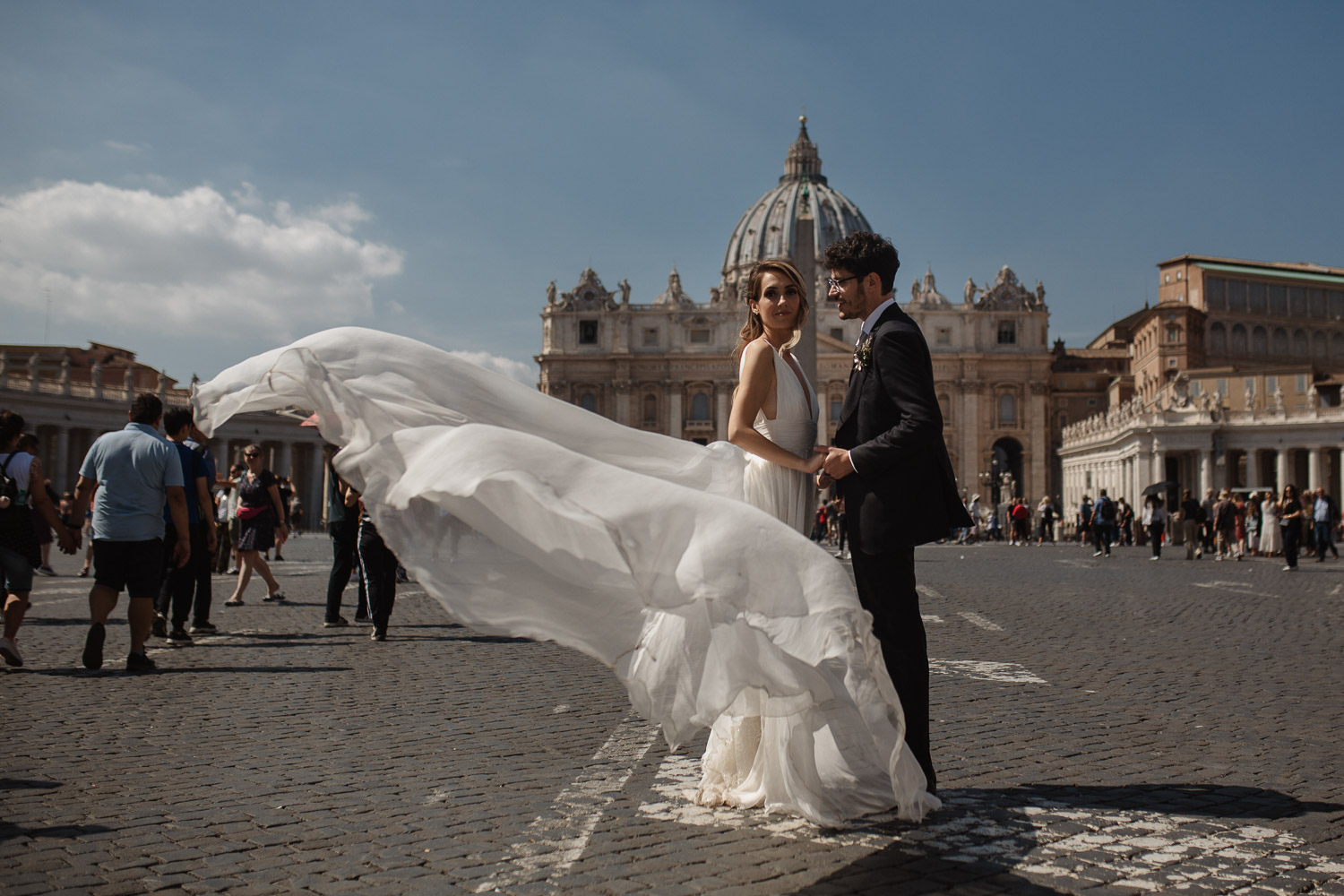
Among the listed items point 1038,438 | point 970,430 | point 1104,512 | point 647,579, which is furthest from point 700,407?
point 647,579

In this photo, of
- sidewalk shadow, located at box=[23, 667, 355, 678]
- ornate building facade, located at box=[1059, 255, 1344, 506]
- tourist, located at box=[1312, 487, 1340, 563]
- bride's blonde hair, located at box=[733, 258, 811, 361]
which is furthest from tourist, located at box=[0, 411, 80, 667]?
ornate building facade, located at box=[1059, 255, 1344, 506]

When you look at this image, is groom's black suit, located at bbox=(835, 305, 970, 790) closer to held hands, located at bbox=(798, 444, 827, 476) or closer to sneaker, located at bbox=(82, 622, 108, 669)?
held hands, located at bbox=(798, 444, 827, 476)

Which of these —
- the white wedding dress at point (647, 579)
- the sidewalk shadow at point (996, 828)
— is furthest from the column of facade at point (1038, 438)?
the white wedding dress at point (647, 579)

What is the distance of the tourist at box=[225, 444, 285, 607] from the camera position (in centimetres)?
1004

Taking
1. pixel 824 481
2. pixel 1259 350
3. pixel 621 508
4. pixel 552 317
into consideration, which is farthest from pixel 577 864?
pixel 552 317

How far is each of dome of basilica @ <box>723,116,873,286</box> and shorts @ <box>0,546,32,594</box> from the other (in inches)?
3219

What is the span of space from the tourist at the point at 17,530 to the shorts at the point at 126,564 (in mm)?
415

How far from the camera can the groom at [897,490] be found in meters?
3.32

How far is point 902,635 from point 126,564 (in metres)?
4.47

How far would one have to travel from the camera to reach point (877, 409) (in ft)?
11.3

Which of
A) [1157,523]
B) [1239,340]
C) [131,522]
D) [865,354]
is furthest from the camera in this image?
[1239,340]

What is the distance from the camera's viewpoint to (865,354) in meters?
3.51

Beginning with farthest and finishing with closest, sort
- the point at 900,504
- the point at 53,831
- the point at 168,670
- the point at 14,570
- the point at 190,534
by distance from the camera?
the point at 190,534
the point at 14,570
the point at 168,670
the point at 900,504
the point at 53,831

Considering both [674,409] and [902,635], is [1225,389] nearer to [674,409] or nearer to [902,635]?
[674,409]
